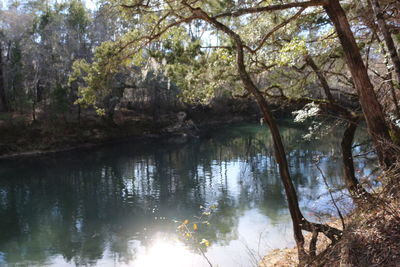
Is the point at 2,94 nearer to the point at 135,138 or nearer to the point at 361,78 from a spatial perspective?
the point at 135,138

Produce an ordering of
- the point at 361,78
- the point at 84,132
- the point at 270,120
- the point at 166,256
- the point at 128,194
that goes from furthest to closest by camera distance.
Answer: the point at 84,132 → the point at 128,194 → the point at 166,256 → the point at 270,120 → the point at 361,78

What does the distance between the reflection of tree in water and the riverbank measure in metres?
2.61

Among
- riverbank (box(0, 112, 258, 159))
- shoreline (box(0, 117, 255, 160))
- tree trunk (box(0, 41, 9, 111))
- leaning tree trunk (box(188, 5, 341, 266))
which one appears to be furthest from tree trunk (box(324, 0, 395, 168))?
tree trunk (box(0, 41, 9, 111))

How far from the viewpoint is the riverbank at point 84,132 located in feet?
91.4

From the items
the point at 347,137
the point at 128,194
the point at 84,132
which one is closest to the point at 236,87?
the point at 347,137

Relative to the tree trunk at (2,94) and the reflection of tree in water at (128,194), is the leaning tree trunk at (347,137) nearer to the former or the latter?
the reflection of tree in water at (128,194)

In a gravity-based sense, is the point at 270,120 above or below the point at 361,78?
below

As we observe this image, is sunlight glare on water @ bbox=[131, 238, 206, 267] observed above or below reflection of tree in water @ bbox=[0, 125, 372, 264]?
below

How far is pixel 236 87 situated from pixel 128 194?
9110 millimetres

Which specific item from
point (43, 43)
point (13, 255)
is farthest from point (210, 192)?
point (43, 43)

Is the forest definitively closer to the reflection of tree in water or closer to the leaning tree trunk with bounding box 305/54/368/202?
the leaning tree trunk with bounding box 305/54/368/202

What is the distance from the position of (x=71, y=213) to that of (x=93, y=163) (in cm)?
1031

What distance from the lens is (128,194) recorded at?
16734 mm

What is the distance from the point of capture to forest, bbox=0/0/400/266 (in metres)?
4.94
